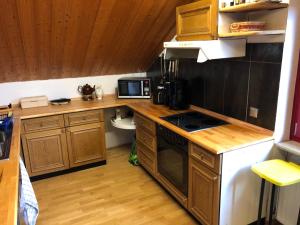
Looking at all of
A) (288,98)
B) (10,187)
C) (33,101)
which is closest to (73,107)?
(33,101)

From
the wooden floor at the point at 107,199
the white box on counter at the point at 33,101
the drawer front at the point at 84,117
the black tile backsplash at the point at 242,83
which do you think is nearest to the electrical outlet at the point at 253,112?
the black tile backsplash at the point at 242,83

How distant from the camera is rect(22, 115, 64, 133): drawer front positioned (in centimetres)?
291

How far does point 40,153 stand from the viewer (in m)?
3.05

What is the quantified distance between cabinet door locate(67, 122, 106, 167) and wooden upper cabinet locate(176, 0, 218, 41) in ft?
5.11

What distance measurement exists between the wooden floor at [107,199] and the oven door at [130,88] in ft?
3.19

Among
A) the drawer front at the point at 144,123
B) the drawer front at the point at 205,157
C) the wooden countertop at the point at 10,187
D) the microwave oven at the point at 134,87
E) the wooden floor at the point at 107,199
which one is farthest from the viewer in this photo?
the microwave oven at the point at 134,87

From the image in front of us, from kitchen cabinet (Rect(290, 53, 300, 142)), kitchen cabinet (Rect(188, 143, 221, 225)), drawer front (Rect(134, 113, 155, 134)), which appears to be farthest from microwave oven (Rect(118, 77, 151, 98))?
kitchen cabinet (Rect(290, 53, 300, 142))

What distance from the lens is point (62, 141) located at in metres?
3.12

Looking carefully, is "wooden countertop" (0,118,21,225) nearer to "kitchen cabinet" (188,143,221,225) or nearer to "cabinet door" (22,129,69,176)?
"cabinet door" (22,129,69,176)

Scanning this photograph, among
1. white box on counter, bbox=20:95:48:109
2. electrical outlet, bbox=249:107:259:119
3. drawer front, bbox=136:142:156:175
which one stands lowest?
drawer front, bbox=136:142:156:175

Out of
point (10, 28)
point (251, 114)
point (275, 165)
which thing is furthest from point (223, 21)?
point (10, 28)

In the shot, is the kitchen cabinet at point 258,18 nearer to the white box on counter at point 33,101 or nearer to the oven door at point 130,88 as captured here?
the oven door at point 130,88

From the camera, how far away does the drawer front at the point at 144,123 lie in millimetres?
2765

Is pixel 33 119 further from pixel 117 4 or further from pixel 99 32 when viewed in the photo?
pixel 117 4
